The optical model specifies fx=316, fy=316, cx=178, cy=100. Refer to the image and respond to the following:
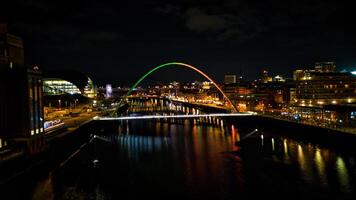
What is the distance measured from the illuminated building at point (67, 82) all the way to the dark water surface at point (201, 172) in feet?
147

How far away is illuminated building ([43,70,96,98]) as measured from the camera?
67875 millimetres

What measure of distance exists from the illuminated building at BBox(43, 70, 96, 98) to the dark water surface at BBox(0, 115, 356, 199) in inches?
1768

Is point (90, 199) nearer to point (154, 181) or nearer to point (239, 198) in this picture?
point (154, 181)

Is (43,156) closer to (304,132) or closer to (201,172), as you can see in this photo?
(201,172)

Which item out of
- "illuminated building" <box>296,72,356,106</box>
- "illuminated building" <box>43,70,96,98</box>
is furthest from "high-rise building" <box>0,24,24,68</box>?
"illuminated building" <box>43,70,96,98</box>

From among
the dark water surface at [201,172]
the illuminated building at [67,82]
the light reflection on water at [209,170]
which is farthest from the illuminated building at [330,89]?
the illuminated building at [67,82]

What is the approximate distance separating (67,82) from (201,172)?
60410mm

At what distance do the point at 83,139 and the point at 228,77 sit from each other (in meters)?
140

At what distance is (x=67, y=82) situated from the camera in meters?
72.2

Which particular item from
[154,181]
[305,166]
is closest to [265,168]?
[305,166]

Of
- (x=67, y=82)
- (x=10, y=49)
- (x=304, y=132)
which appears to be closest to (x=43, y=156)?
(x=10, y=49)

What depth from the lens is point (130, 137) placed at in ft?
108

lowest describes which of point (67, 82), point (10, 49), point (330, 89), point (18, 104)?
point (18, 104)

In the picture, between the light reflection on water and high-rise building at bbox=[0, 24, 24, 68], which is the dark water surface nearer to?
the light reflection on water
